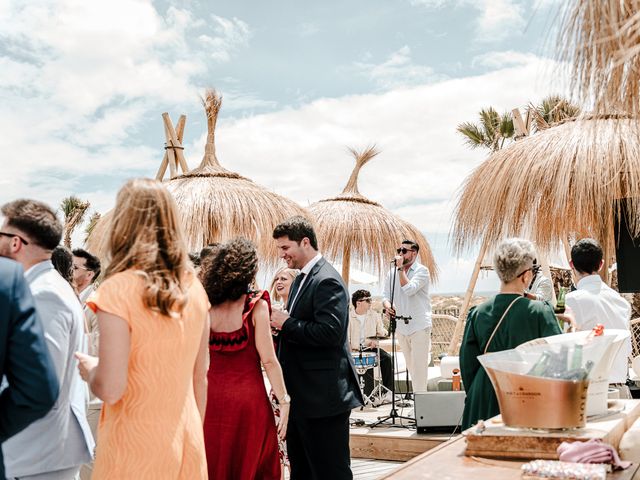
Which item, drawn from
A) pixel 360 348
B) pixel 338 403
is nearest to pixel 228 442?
pixel 338 403

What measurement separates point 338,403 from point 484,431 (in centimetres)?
165

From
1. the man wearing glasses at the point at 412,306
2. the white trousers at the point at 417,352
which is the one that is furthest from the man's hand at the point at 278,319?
the white trousers at the point at 417,352

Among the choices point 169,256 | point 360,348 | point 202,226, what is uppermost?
point 202,226

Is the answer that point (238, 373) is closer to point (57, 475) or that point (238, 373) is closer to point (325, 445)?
point (325, 445)

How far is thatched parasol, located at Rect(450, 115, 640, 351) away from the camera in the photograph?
678 cm

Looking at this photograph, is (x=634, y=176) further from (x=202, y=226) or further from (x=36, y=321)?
(x=36, y=321)

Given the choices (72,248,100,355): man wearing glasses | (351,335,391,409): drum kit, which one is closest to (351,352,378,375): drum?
(351,335,391,409): drum kit

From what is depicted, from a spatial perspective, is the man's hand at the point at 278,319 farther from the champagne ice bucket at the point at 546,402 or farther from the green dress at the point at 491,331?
the champagne ice bucket at the point at 546,402

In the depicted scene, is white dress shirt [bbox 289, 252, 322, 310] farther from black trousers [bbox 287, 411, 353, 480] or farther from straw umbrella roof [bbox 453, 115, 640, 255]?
straw umbrella roof [bbox 453, 115, 640, 255]

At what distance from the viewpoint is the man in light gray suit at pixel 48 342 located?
2.59m

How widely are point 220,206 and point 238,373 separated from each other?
5.64m

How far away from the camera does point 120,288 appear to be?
2.13 metres

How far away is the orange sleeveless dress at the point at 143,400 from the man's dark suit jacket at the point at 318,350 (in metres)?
1.57

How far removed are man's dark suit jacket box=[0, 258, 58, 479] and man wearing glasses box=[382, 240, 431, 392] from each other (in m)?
5.97
